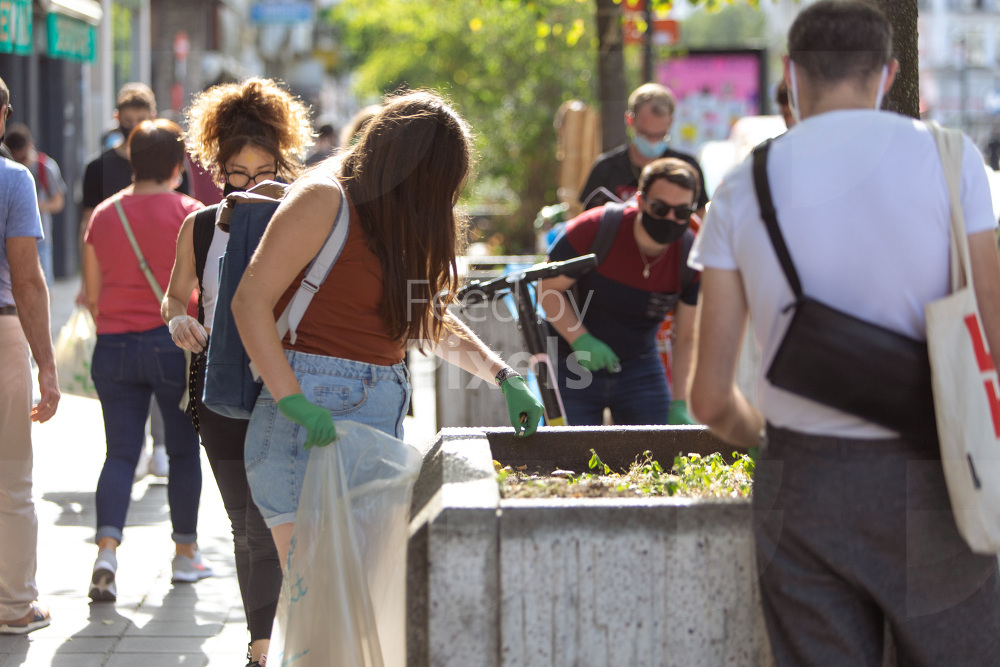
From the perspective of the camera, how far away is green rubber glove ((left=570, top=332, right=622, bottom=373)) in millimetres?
4340

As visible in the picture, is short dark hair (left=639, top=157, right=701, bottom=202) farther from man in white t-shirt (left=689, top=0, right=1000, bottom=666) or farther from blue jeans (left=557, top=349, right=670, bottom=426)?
man in white t-shirt (left=689, top=0, right=1000, bottom=666)

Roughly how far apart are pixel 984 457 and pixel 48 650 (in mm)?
3096

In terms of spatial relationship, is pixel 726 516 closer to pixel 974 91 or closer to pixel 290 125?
pixel 290 125

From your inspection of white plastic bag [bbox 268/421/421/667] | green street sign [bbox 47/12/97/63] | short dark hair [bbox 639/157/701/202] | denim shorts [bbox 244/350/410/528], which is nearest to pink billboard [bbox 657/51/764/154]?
green street sign [bbox 47/12/97/63]

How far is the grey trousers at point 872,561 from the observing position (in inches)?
81.2

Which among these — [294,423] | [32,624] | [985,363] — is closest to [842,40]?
[985,363]

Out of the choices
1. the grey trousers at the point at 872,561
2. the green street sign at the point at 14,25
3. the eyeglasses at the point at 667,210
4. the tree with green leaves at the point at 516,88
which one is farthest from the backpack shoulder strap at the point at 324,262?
the tree with green leaves at the point at 516,88

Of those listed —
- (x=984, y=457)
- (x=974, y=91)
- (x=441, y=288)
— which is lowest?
(x=984, y=457)

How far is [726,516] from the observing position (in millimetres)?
2342

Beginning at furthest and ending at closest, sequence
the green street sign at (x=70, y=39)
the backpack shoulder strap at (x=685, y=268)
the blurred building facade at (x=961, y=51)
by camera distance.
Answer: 1. the blurred building facade at (x=961, y=51)
2. the green street sign at (x=70, y=39)
3. the backpack shoulder strap at (x=685, y=268)

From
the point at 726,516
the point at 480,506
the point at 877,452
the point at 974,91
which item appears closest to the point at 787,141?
the point at 877,452

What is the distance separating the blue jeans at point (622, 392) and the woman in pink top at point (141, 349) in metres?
1.55

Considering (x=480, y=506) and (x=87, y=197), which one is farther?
(x=87, y=197)

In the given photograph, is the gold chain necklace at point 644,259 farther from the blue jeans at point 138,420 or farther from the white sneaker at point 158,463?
the white sneaker at point 158,463
